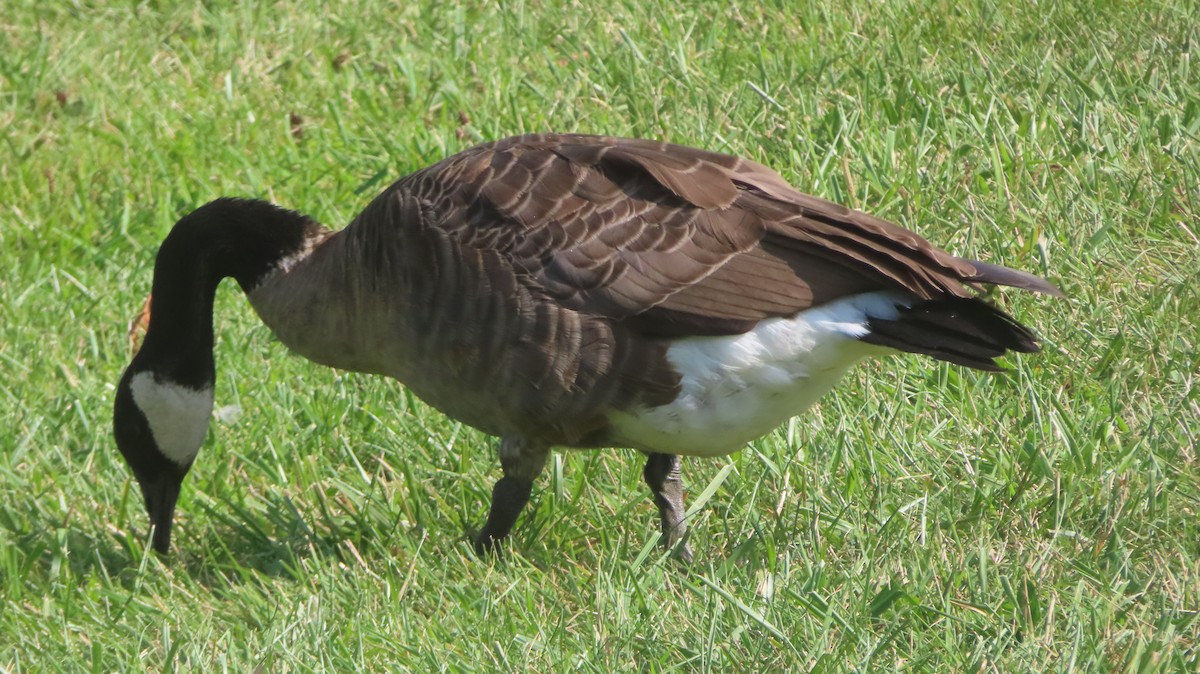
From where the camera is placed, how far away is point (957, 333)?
163 inches

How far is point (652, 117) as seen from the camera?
22.4ft

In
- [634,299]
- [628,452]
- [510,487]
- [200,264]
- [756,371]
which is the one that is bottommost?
[628,452]

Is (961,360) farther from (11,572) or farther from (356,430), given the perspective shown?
(11,572)

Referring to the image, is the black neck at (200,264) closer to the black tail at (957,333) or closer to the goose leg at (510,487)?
the goose leg at (510,487)

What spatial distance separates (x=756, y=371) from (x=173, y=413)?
2.15m

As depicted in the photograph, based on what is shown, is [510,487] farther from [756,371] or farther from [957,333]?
[957,333]

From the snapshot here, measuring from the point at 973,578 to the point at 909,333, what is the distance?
708 millimetres

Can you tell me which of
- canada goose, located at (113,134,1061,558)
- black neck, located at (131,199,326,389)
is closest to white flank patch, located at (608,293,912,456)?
canada goose, located at (113,134,1061,558)

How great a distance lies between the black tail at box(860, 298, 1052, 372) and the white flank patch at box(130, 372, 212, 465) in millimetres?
2429

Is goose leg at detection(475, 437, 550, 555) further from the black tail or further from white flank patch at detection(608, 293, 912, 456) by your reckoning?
the black tail

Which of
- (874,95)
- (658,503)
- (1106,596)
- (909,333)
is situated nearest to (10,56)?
(874,95)

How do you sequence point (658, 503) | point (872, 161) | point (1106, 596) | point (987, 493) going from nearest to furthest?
point (1106, 596), point (987, 493), point (658, 503), point (872, 161)

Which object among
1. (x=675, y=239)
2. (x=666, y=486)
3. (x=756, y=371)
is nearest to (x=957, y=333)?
(x=756, y=371)

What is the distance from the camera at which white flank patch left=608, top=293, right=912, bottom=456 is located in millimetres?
4320
